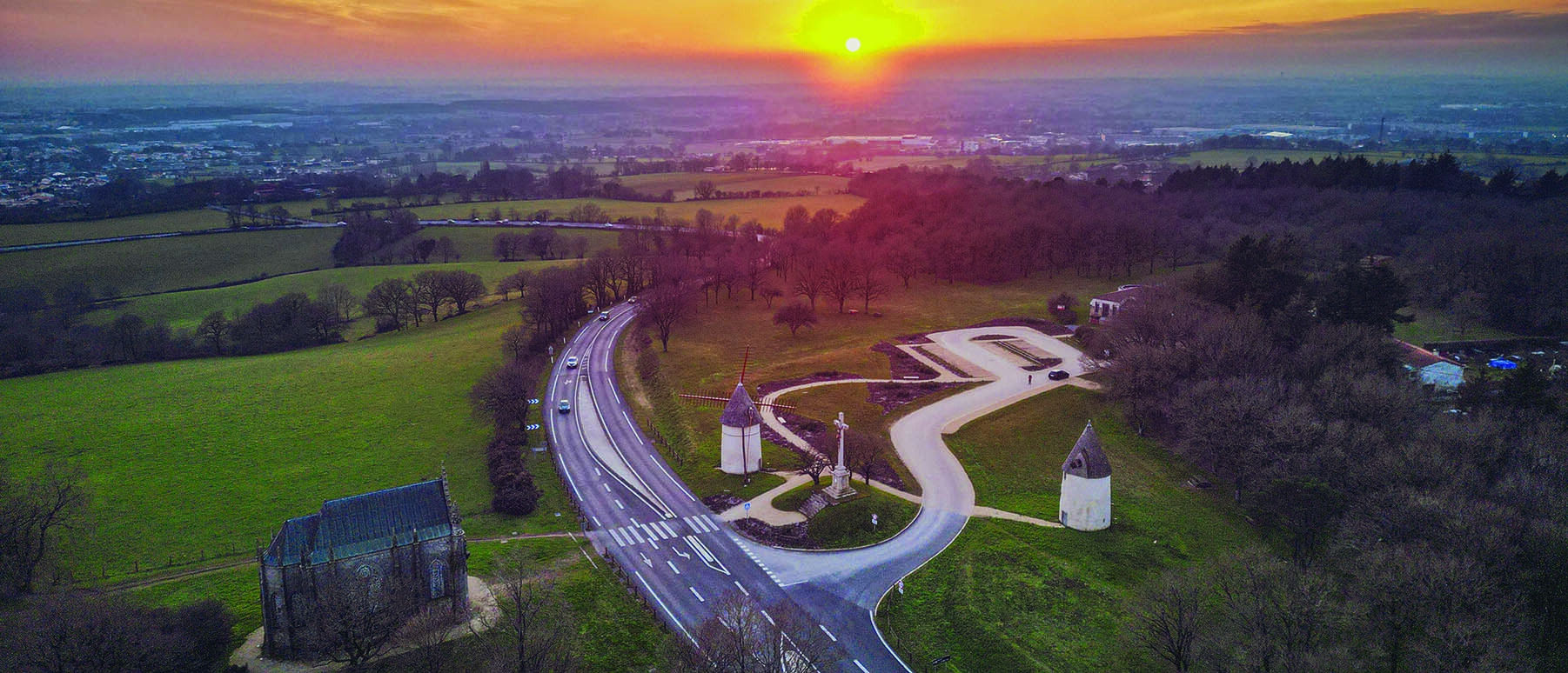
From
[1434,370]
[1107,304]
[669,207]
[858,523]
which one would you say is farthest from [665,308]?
[669,207]

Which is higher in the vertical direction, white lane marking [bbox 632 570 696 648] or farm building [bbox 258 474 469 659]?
farm building [bbox 258 474 469 659]

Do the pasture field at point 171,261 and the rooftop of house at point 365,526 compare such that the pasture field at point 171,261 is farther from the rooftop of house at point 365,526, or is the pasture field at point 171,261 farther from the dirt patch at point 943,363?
the dirt patch at point 943,363

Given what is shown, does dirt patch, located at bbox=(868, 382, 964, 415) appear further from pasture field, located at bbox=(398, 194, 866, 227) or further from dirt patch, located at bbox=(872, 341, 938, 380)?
pasture field, located at bbox=(398, 194, 866, 227)

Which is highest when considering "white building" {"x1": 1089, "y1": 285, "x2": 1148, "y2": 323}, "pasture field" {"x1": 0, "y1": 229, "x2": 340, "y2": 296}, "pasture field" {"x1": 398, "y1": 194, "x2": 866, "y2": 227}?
"pasture field" {"x1": 398, "y1": 194, "x2": 866, "y2": 227}

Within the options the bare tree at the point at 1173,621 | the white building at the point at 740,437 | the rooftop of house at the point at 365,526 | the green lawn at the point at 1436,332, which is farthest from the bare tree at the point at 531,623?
the green lawn at the point at 1436,332

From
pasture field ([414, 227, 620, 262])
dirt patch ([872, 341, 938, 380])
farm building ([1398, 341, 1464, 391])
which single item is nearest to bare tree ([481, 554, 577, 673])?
dirt patch ([872, 341, 938, 380])

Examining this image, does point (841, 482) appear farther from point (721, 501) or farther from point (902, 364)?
point (902, 364)

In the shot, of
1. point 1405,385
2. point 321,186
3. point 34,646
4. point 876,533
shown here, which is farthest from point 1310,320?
point 321,186
